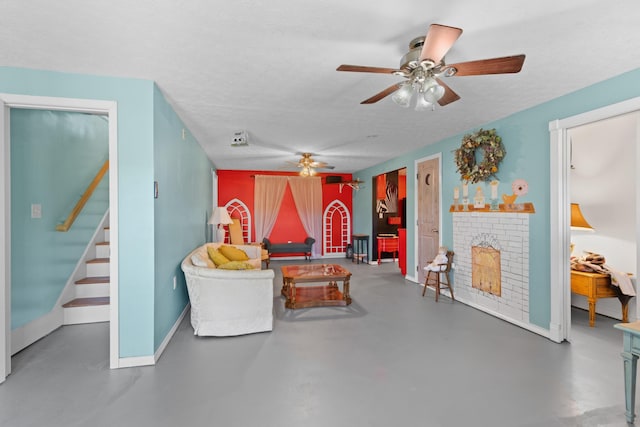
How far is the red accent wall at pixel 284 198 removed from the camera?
7.99 meters

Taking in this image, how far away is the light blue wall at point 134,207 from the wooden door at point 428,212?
13.4 ft

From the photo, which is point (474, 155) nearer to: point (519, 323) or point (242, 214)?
point (519, 323)

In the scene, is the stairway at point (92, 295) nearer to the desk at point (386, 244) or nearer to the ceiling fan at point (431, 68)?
the ceiling fan at point (431, 68)

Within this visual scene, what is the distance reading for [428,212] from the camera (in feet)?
17.3

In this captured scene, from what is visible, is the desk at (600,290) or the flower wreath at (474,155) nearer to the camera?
the desk at (600,290)


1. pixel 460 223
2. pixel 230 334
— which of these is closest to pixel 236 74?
pixel 230 334

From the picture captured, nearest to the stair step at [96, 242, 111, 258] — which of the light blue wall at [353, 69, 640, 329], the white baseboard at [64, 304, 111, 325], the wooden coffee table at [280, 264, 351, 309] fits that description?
the white baseboard at [64, 304, 111, 325]

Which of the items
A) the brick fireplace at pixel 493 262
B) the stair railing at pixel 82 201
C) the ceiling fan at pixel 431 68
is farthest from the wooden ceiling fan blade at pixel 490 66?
the stair railing at pixel 82 201

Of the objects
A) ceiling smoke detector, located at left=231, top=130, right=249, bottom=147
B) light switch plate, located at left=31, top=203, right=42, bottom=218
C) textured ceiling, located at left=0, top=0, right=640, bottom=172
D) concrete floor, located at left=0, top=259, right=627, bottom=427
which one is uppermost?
textured ceiling, located at left=0, top=0, right=640, bottom=172

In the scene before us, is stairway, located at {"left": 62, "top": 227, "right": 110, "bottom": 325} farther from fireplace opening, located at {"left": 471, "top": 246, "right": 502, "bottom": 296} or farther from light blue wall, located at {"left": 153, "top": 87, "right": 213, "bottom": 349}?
fireplace opening, located at {"left": 471, "top": 246, "right": 502, "bottom": 296}

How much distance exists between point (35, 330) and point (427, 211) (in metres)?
5.29

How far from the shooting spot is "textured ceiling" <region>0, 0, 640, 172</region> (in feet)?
5.58

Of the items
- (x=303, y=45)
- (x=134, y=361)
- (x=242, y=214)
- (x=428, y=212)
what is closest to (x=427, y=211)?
(x=428, y=212)

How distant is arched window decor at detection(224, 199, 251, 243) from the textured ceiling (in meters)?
4.71
